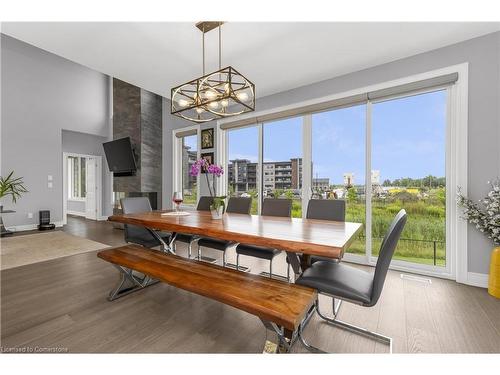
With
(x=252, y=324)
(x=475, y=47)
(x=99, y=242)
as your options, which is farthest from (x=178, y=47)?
(x=99, y=242)

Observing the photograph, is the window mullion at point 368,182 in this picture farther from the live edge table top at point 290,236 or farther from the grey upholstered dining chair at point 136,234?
the grey upholstered dining chair at point 136,234

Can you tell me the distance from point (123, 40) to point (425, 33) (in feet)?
11.0

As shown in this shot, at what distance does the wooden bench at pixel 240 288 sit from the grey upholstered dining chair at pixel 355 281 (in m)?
0.14

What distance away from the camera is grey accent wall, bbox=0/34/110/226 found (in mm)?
5074

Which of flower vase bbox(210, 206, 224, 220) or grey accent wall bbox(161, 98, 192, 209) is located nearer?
flower vase bbox(210, 206, 224, 220)

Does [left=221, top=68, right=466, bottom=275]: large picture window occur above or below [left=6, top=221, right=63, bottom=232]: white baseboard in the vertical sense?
above

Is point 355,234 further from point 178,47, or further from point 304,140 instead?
point 178,47

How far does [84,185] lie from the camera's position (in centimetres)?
760

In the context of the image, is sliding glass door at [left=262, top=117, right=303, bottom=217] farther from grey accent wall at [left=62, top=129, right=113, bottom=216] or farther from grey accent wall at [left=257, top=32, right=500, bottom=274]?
grey accent wall at [left=62, top=129, right=113, bottom=216]

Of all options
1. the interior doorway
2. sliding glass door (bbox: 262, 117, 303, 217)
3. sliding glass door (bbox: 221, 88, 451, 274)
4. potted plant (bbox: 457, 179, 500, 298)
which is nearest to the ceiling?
sliding glass door (bbox: 221, 88, 451, 274)

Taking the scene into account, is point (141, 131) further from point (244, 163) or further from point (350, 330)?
point (350, 330)

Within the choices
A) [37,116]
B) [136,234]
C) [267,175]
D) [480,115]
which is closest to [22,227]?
[37,116]

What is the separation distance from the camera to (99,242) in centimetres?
425

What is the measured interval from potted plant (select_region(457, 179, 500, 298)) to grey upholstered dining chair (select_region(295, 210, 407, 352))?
157 centimetres
